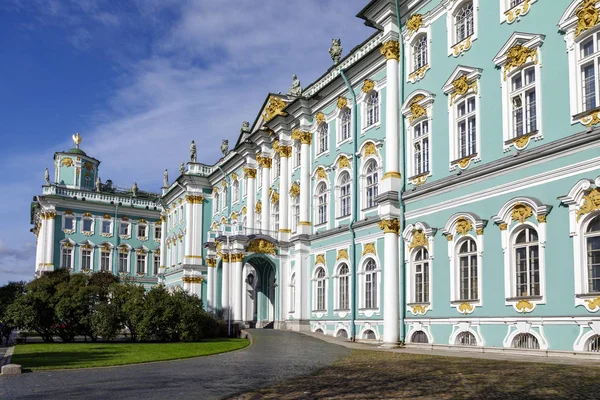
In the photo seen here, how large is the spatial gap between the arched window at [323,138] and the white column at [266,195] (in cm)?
672

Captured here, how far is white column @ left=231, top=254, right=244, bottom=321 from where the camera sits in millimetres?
37531

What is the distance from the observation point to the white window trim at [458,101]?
2197 cm

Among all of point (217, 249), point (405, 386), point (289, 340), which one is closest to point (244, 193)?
point (217, 249)

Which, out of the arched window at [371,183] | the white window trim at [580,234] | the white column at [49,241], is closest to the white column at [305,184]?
the arched window at [371,183]

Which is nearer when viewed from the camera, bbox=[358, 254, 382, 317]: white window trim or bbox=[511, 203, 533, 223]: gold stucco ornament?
bbox=[511, 203, 533, 223]: gold stucco ornament

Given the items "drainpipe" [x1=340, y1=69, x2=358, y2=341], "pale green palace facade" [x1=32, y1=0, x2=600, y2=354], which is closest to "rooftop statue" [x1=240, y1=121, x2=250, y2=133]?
"pale green palace facade" [x1=32, y1=0, x2=600, y2=354]

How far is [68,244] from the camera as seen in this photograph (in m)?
63.8

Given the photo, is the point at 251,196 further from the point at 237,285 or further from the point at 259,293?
the point at 237,285

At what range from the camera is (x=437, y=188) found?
23719mm

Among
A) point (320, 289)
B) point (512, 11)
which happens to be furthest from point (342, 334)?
point (512, 11)

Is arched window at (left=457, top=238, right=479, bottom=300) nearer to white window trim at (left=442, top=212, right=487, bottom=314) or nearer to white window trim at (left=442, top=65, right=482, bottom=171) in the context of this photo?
white window trim at (left=442, top=212, right=487, bottom=314)

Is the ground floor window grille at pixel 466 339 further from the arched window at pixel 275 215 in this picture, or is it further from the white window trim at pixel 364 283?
the arched window at pixel 275 215

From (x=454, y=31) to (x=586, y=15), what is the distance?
21.0 feet

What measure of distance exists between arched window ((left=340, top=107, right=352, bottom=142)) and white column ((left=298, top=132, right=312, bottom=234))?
3.35 metres
